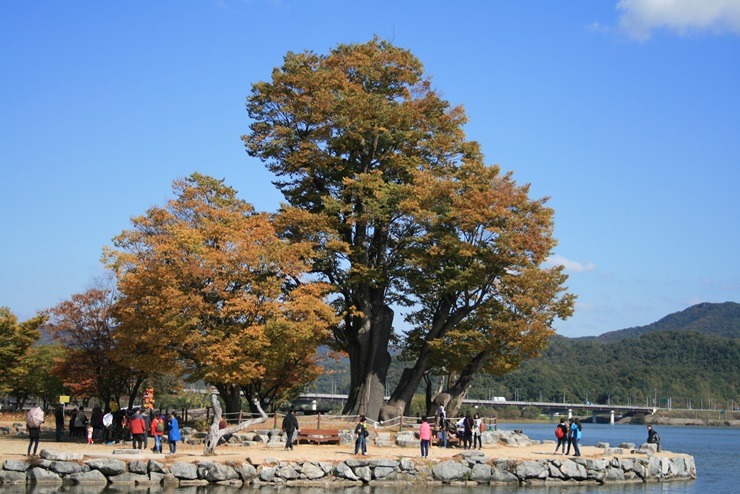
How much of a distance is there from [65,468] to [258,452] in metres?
6.46

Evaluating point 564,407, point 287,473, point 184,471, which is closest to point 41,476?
point 184,471

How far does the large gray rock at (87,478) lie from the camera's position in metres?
23.7

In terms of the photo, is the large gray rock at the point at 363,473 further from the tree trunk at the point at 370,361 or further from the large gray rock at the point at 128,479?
the tree trunk at the point at 370,361

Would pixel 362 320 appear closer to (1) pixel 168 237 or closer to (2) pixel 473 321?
(2) pixel 473 321

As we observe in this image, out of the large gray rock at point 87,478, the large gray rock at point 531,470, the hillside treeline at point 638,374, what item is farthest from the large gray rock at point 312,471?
the hillside treeline at point 638,374

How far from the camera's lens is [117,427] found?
3122 centimetres

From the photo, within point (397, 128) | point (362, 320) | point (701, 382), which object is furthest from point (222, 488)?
point (701, 382)

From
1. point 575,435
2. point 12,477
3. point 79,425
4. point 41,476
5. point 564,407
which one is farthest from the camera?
point 564,407

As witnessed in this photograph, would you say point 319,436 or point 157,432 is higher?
point 157,432

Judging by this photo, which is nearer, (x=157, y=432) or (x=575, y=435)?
(x=157, y=432)

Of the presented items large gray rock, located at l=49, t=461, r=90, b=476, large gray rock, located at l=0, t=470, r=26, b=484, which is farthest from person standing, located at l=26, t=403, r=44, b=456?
large gray rock, located at l=49, t=461, r=90, b=476

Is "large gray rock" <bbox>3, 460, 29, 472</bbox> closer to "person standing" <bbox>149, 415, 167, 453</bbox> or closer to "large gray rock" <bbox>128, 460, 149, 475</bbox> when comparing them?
"large gray rock" <bbox>128, 460, 149, 475</bbox>

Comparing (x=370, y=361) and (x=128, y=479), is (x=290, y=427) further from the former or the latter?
(x=370, y=361)

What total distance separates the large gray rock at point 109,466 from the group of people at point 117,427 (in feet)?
7.49
